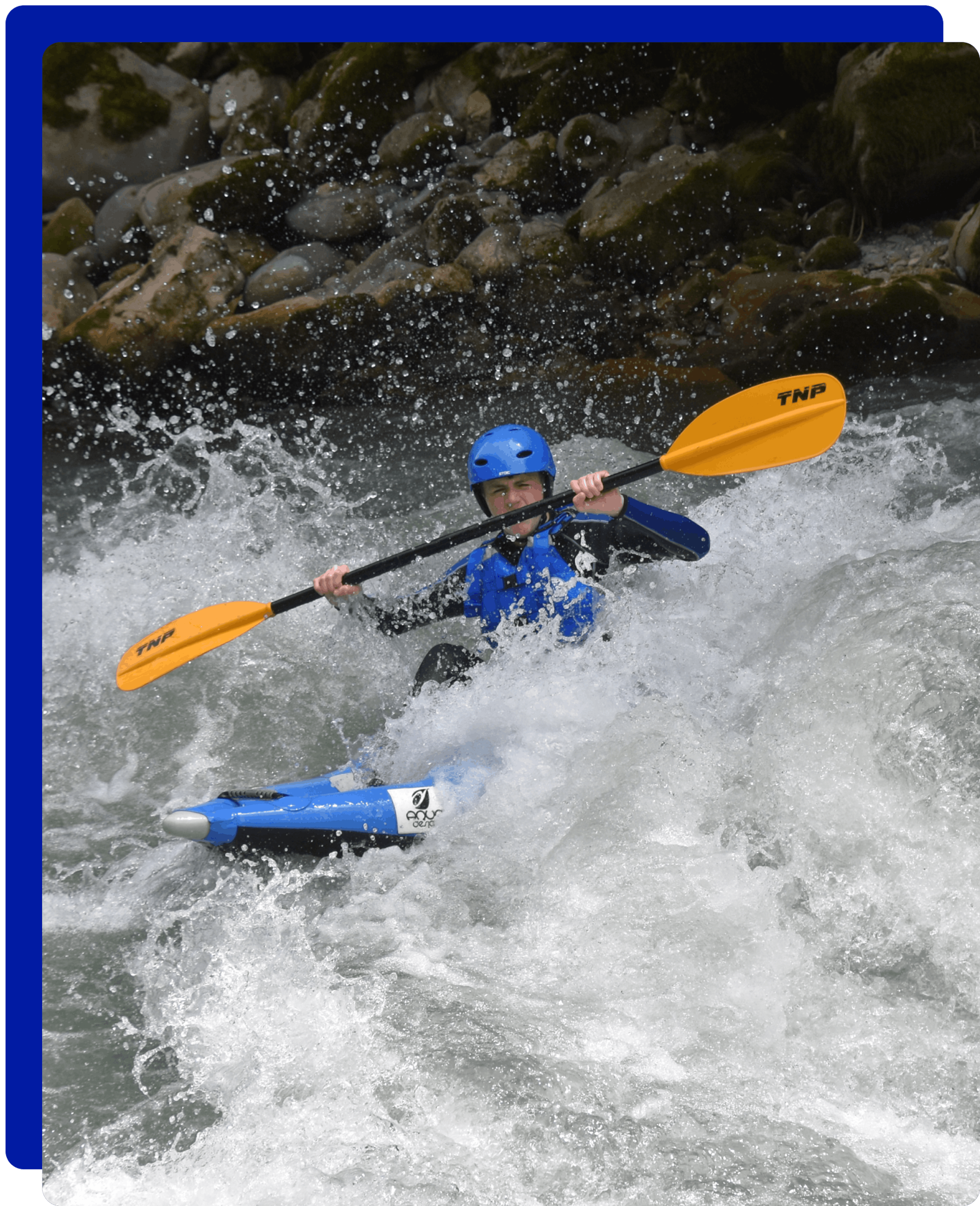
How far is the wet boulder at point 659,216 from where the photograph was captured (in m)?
5.34

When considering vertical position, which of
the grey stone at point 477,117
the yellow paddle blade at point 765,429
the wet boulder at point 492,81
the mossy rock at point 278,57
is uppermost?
the mossy rock at point 278,57

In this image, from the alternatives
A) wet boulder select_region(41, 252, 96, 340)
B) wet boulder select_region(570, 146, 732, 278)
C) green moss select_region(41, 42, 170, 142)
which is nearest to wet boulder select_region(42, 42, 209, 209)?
green moss select_region(41, 42, 170, 142)

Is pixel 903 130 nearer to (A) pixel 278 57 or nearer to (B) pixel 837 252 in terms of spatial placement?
(B) pixel 837 252

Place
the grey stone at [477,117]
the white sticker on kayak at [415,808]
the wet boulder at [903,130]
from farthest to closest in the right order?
the grey stone at [477,117]
the wet boulder at [903,130]
the white sticker on kayak at [415,808]

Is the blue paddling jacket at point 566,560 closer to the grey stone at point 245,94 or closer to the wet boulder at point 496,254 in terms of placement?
the wet boulder at point 496,254

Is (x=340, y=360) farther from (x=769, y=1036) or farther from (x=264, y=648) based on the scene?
(x=769, y=1036)

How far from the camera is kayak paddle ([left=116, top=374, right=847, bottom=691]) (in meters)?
2.55

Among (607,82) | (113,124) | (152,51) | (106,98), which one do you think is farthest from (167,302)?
(607,82)

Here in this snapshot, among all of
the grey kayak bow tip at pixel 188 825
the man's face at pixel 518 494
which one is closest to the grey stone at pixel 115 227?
the man's face at pixel 518 494

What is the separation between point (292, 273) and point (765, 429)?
14.6 ft

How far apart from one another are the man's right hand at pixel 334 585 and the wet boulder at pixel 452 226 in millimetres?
3995

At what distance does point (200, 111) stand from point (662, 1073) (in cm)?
621

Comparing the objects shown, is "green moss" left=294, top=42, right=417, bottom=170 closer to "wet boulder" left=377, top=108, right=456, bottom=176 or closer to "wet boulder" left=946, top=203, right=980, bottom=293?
"wet boulder" left=377, top=108, right=456, bottom=176

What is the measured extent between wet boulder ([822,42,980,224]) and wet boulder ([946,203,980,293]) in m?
0.18
